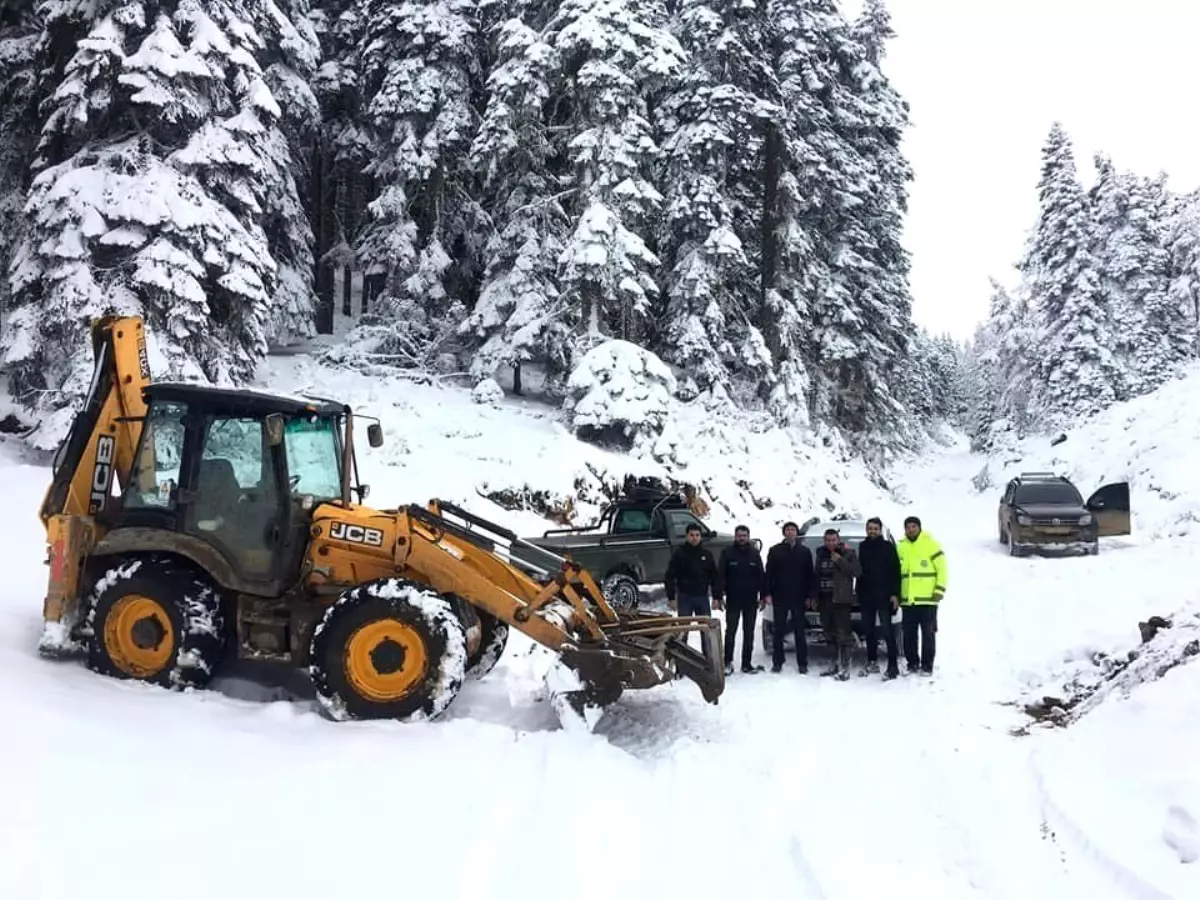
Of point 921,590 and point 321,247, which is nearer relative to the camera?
point 921,590

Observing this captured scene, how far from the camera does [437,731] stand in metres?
7.29

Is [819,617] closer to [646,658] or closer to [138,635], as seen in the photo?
[646,658]

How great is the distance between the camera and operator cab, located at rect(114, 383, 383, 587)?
799cm

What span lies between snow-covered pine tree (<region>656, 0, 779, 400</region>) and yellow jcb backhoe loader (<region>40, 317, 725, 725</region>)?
16597 mm

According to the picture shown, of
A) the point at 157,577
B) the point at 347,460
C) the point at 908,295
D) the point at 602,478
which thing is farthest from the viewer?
the point at 908,295

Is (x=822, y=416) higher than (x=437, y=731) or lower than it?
higher

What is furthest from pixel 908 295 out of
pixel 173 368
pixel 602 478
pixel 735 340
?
pixel 173 368

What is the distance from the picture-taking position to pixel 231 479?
8.09 meters

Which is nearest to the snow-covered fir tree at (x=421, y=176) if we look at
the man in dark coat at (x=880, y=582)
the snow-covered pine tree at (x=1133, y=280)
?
the man in dark coat at (x=880, y=582)

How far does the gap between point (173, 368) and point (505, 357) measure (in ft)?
30.2

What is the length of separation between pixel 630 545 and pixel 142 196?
9.95 metres

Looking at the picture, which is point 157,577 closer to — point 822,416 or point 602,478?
point 602,478

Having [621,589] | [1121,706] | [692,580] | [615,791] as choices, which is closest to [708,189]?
[621,589]

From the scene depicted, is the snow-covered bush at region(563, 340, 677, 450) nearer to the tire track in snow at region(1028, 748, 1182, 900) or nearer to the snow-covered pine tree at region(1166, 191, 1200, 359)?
the tire track in snow at region(1028, 748, 1182, 900)
